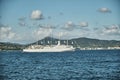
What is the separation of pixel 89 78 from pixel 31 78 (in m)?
5.19

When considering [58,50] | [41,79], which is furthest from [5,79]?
[58,50]

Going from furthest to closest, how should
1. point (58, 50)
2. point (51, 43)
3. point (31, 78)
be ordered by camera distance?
point (51, 43) < point (58, 50) < point (31, 78)

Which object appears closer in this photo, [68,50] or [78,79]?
[78,79]

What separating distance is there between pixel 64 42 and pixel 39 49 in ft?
80.7

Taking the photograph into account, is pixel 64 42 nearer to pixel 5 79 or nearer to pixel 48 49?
pixel 48 49

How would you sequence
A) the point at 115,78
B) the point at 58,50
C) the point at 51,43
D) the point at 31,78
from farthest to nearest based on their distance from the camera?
the point at 51,43 < the point at 58,50 < the point at 31,78 < the point at 115,78

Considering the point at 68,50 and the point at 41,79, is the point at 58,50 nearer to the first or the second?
the point at 68,50

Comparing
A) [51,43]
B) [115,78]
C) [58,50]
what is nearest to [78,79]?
[115,78]

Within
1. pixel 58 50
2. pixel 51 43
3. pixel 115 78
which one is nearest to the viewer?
pixel 115 78

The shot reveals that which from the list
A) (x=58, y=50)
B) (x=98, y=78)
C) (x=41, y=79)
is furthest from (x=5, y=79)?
(x=58, y=50)

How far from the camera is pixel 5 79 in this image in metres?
30.7

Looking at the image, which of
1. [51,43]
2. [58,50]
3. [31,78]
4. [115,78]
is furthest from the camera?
[51,43]

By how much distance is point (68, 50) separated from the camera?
172 meters

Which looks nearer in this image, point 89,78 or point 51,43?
point 89,78
